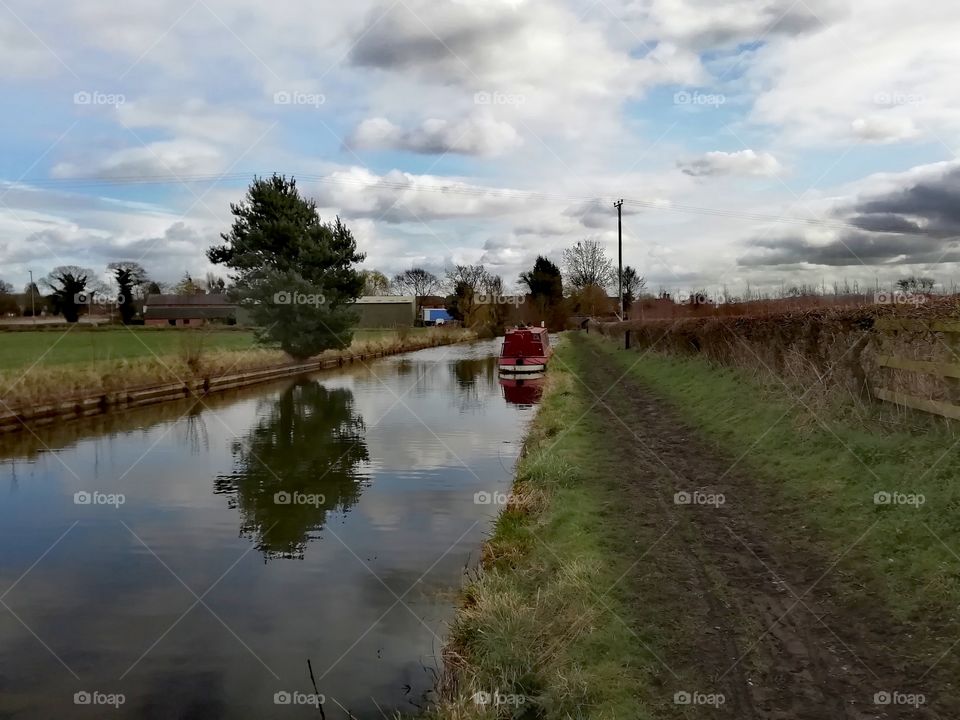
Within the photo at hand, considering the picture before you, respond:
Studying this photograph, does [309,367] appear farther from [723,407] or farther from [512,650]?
[512,650]

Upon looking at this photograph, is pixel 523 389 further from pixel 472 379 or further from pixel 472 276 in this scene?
pixel 472 276

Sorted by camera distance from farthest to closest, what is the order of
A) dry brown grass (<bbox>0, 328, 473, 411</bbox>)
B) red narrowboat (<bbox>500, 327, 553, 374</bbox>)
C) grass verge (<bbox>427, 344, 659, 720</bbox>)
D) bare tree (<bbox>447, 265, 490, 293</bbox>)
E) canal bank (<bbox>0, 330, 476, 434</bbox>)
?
bare tree (<bbox>447, 265, 490, 293</bbox>), red narrowboat (<bbox>500, 327, 553, 374</bbox>), dry brown grass (<bbox>0, 328, 473, 411</bbox>), canal bank (<bbox>0, 330, 476, 434</bbox>), grass verge (<bbox>427, 344, 659, 720</bbox>)

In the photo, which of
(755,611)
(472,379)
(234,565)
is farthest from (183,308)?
(755,611)

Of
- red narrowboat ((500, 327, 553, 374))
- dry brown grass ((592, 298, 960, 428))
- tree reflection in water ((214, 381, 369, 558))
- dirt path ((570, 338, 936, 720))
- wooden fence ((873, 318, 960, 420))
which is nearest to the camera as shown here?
dirt path ((570, 338, 936, 720))

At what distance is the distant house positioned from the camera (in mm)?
95938

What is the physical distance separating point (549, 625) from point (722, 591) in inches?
59.1

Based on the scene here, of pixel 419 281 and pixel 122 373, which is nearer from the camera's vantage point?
pixel 122 373

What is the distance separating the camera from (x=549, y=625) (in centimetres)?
496

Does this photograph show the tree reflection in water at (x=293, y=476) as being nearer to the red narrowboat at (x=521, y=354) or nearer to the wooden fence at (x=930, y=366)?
the wooden fence at (x=930, y=366)

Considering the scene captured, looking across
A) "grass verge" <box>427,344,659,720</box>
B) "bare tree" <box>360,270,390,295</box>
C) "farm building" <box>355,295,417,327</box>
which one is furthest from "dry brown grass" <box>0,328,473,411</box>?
"bare tree" <box>360,270,390,295</box>

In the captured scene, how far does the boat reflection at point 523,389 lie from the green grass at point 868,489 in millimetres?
8807

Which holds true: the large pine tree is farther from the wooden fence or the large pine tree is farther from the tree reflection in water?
the wooden fence

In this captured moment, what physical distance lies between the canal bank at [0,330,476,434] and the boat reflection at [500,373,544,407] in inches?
365

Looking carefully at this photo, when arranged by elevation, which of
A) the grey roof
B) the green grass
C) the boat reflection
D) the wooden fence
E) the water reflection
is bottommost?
the boat reflection
